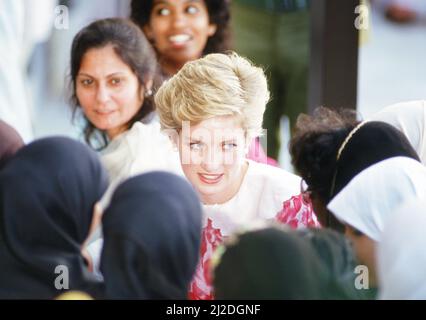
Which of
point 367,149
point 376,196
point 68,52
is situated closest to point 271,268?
point 376,196

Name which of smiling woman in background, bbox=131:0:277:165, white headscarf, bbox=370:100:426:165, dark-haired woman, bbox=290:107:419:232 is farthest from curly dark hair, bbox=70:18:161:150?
white headscarf, bbox=370:100:426:165

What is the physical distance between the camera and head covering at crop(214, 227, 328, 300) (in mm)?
1395

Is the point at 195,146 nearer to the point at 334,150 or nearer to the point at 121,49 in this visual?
the point at 334,150

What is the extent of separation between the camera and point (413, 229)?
1.53m

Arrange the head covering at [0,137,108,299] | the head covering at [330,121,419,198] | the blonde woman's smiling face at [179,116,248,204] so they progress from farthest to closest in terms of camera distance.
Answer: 1. the blonde woman's smiling face at [179,116,248,204]
2. the head covering at [330,121,419,198]
3. the head covering at [0,137,108,299]

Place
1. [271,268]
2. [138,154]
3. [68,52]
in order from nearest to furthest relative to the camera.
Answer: [271,268], [138,154], [68,52]

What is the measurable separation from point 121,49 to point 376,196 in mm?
930

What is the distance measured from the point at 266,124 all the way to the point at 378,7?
55 cm

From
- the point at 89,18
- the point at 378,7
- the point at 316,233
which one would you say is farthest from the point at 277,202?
the point at 378,7

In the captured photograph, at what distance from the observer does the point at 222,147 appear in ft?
6.71

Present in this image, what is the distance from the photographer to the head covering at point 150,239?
1551 mm

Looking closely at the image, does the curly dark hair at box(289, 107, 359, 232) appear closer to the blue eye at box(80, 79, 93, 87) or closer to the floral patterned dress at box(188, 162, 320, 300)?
the floral patterned dress at box(188, 162, 320, 300)

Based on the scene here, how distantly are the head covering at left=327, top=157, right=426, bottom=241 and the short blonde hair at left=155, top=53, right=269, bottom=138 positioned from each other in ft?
1.18
